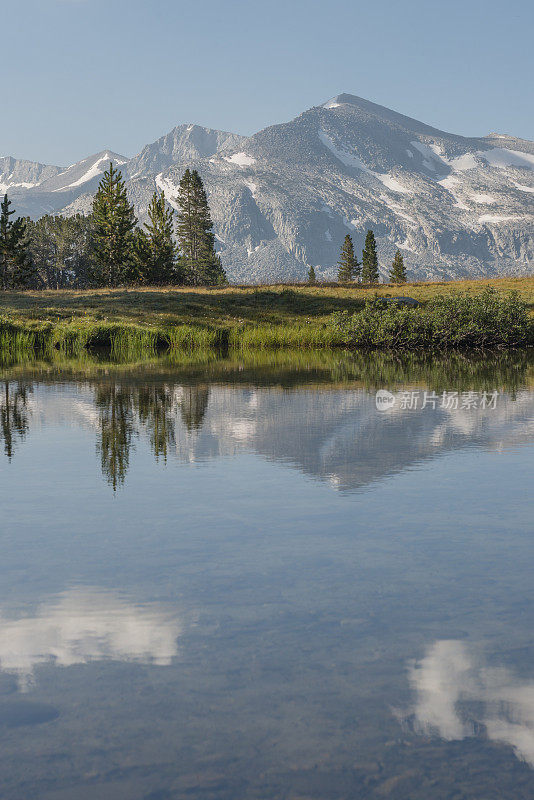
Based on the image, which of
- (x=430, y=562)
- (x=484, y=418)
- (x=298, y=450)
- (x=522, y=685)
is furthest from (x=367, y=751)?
(x=484, y=418)

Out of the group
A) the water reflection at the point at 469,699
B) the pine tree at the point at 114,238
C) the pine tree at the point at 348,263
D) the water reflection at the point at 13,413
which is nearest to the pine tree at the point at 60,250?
the pine tree at the point at 114,238

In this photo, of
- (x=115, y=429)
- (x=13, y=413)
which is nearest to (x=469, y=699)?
(x=115, y=429)

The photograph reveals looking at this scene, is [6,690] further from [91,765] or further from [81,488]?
[81,488]

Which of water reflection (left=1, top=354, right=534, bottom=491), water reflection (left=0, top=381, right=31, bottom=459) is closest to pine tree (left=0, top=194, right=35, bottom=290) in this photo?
water reflection (left=1, top=354, right=534, bottom=491)

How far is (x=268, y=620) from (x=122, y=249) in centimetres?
10265

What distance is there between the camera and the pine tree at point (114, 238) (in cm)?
10431

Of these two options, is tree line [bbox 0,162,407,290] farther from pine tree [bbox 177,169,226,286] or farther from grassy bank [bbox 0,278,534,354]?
grassy bank [bbox 0,278,534,354]

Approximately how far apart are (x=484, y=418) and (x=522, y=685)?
1211 cm

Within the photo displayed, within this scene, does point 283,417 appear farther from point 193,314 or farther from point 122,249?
point 122,249

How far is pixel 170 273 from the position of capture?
104 metres

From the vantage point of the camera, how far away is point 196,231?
142 meters

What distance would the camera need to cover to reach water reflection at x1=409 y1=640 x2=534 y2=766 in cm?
432

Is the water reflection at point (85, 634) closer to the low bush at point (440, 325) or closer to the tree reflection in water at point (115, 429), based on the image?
the tree reflection in water at point (115, 429)

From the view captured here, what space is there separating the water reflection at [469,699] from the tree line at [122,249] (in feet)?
297
